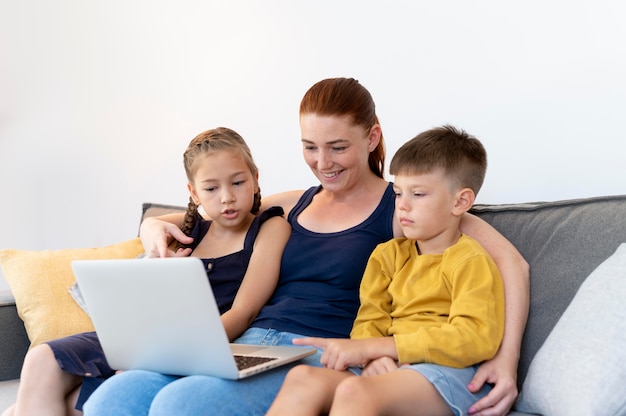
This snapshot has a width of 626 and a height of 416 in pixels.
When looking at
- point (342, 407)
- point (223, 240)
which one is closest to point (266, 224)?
point (223, 240)

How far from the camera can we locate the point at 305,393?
151 centimetres

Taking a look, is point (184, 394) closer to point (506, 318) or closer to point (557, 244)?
point (506, 318)

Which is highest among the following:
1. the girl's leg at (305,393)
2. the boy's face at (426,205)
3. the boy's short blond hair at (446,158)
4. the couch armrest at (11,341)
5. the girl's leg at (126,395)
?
the boy's short blond hair at (446,158)

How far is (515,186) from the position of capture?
234 centimetres

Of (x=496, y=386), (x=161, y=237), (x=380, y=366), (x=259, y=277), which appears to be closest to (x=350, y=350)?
(x=380, y=366)

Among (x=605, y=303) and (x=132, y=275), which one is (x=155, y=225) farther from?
(x=605, y=303)

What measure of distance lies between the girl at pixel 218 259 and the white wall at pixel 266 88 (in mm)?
666

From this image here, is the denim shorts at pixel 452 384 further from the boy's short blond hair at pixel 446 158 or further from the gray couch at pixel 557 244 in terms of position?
the boy's short blond hair at pixel 446 158

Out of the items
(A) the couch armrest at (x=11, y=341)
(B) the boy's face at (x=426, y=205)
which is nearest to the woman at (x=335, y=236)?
(B) the boy's face at (x=426, y=205)

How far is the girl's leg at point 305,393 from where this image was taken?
4.87 ft

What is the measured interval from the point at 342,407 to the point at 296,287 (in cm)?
65

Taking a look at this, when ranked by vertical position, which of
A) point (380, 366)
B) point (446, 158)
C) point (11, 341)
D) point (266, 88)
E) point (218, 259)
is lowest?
point (11, 341)

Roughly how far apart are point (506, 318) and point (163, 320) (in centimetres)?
71

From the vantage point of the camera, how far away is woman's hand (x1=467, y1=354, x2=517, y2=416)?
1.60m
